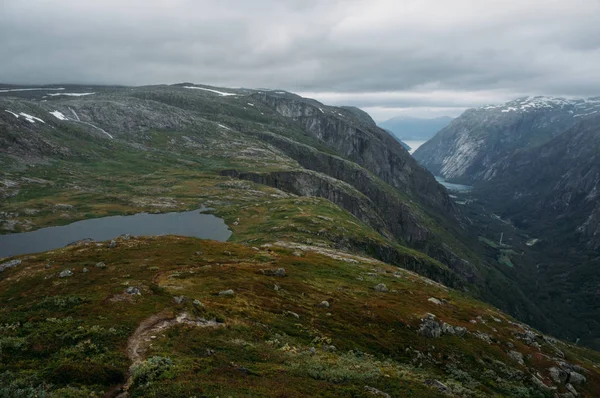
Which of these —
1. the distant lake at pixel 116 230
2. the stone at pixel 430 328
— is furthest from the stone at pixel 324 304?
the distant lake at pixel 116 230

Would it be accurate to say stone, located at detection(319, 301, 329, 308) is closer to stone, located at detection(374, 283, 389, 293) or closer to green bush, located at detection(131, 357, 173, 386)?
stone, located at detection(374, 283, 389, 293)

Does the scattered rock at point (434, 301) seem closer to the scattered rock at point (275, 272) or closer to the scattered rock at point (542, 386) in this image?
the scattered rock at point (542, 386)

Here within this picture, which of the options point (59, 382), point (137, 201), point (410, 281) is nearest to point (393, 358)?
point (59, 382)

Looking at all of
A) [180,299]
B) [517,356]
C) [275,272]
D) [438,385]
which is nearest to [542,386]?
[517,356]

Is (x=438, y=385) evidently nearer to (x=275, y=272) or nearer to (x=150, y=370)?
(x=150, y=370)

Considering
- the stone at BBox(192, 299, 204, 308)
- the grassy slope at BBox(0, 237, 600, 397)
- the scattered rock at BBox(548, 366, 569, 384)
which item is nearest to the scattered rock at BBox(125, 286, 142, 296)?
the grassy slope at BBox(0, 237, 600, 397)

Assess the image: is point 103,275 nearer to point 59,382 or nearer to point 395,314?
point 59,382

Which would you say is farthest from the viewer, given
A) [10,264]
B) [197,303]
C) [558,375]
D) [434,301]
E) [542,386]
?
[434,301]
